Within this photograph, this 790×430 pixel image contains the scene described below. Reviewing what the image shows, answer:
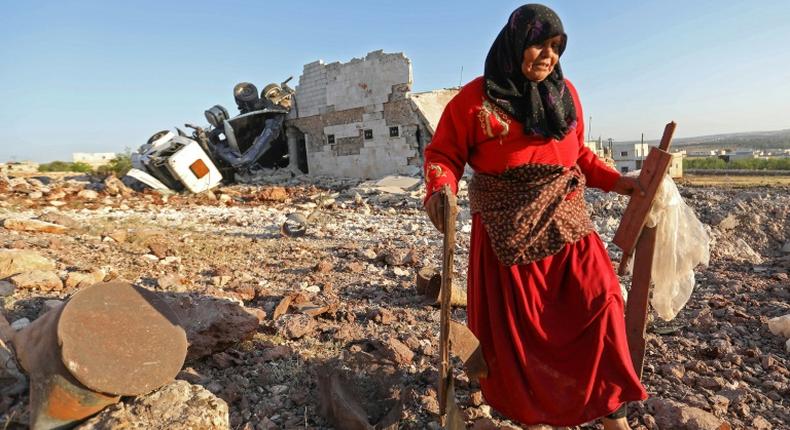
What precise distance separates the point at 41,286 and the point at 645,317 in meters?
3.78

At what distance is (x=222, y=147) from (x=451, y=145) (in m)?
14.7

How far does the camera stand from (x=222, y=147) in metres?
15.3

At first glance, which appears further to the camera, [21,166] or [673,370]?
[21,166]

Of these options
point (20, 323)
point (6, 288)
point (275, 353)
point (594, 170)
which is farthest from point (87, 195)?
A: point (594, 170)

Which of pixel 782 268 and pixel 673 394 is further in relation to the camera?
pixel 782 268

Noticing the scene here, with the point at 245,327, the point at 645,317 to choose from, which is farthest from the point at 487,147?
the point at 245,327

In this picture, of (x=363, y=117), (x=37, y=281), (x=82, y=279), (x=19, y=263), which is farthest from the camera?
(x=363, y=117)

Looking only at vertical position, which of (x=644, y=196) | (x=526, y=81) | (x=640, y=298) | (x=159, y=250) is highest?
(x=526, y=81)

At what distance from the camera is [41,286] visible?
337 cm

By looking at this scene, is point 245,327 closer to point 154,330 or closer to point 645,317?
point 154,330

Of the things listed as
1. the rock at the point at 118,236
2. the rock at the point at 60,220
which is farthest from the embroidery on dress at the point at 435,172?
the rock at the point at 60,220

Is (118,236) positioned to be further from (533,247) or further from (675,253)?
(675,253)

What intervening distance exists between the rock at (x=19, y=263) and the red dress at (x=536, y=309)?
11.8 ft

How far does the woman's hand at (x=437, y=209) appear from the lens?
64.8 inches
